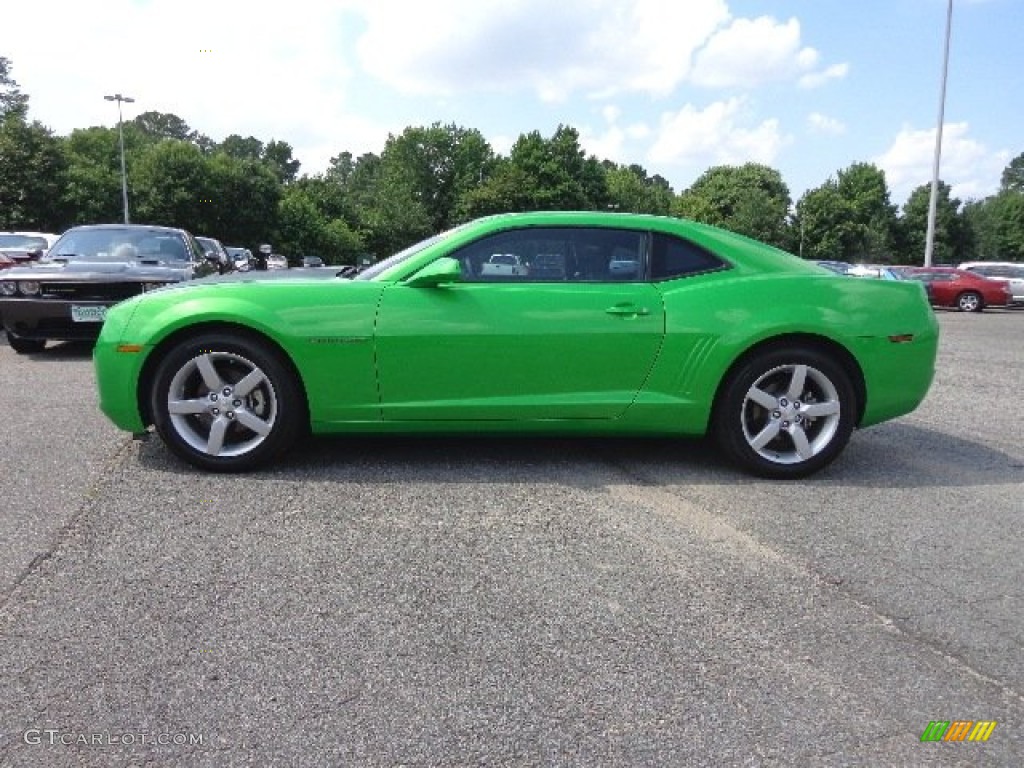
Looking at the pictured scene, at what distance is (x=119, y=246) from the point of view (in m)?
9.11

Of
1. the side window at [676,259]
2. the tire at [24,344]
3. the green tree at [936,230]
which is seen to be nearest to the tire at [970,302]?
the side window at [676,259]

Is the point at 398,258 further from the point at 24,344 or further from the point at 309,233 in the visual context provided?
the point at 309,233

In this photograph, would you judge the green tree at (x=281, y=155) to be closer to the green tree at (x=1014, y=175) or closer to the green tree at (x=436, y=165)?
the green tree at (x=436, y=165)

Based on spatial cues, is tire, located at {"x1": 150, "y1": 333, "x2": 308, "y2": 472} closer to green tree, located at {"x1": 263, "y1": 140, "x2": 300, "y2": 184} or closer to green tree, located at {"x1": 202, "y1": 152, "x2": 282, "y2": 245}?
green tree, located at {"x1": 202, "y1": 152, "x2": 282, "y2": 245}

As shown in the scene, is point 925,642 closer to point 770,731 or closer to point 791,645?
point 791,645

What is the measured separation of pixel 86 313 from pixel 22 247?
24.1 feet

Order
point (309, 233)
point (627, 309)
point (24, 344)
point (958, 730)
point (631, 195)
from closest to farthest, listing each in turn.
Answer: point (958, 730)
point (627, 309)
point (24, 344)
point (309, 233)
point (631, 195)

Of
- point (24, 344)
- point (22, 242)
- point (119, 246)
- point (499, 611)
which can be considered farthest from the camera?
point (22, 242)

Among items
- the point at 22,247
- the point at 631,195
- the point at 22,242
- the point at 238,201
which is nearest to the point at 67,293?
the point at 22,247

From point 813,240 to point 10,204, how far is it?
64883mm

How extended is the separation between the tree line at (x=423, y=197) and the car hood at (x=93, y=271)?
138 ft

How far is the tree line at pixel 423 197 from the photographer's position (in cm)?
4947

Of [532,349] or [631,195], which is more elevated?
[631,195]

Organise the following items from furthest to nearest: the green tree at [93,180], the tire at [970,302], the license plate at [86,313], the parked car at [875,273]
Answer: the green tree at [93,180] → the tire at [970,302] → the license plate at [86,313] → the parked car at [875,273]
